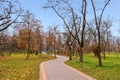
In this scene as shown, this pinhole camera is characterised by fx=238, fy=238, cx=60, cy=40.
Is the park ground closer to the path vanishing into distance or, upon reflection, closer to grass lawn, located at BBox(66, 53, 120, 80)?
grass lawn, located at BBox(66, 53, 120, 80)

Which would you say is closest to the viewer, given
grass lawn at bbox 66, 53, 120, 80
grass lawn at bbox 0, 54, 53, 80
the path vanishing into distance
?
the path vanishing into distance

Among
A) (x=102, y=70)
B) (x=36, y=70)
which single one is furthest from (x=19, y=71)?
(x=102, y=70)

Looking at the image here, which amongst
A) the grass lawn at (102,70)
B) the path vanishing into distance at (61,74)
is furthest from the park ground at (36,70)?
the path vanishing into distance at (61,74)

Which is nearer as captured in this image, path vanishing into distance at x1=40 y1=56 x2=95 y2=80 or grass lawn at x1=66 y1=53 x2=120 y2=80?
path vanishing into distance at x1=40 y1=56 x2=95 y2=80

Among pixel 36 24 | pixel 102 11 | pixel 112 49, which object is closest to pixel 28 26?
pixel 36 24

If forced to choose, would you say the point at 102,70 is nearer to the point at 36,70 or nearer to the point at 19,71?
the point at 36,70

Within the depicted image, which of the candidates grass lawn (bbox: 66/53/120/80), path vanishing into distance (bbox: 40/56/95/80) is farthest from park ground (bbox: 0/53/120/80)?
path vanishing into distance (bbox: 40/56/95/80)

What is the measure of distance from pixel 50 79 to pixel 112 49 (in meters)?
141

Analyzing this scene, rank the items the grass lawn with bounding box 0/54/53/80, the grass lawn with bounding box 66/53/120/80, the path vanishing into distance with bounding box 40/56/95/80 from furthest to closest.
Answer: the grass lawn with bounding box 66/53/120/80 → the grass lawn with bounding box 0/54/53/80 → the path vanishing into distance with bounding box 40/56/95/80

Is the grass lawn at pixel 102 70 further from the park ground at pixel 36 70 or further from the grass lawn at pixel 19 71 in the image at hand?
the grass lawn at pixel 19 71

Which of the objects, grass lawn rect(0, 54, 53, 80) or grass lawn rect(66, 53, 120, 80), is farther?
grass lawn rect(66, 53, 120, 80)

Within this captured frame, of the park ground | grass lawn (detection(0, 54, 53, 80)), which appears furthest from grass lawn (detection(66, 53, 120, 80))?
grass lawn (detection(0, 54, 53, 80))

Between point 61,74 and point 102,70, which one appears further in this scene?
point 102,70

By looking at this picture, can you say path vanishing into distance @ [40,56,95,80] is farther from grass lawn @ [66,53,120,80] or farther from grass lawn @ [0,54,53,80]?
grass lawn @ [66,53,120,80]
